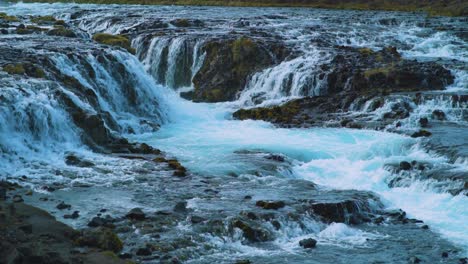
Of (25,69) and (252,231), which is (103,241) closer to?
(252,231)

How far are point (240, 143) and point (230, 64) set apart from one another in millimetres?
11749

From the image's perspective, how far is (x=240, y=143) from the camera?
25656mm

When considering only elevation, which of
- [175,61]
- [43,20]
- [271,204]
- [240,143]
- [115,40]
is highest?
[43,20]

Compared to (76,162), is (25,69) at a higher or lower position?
higher

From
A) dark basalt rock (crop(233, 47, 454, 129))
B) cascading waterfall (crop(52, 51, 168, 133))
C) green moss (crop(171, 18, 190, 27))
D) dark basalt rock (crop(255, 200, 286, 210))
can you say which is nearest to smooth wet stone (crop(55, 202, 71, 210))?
dark basalt rock (crop(255, 200, 286, 210))

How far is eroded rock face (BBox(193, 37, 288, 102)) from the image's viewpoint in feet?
115

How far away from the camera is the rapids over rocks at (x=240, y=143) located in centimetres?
1544

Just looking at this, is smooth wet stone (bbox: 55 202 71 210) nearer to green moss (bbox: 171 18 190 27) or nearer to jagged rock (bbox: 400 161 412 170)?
jagged rock (bbox: 400 161 412 170)

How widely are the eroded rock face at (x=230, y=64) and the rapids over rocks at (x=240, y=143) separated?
0.39 ft

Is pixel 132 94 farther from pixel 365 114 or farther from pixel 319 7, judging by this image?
pixel 319 7

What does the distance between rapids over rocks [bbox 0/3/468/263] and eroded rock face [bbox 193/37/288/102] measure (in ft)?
0.39

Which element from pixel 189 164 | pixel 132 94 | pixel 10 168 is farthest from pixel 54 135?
pixel 132 94

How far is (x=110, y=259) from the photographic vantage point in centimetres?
1298

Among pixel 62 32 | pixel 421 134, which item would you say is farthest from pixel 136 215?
pixel 62 32
